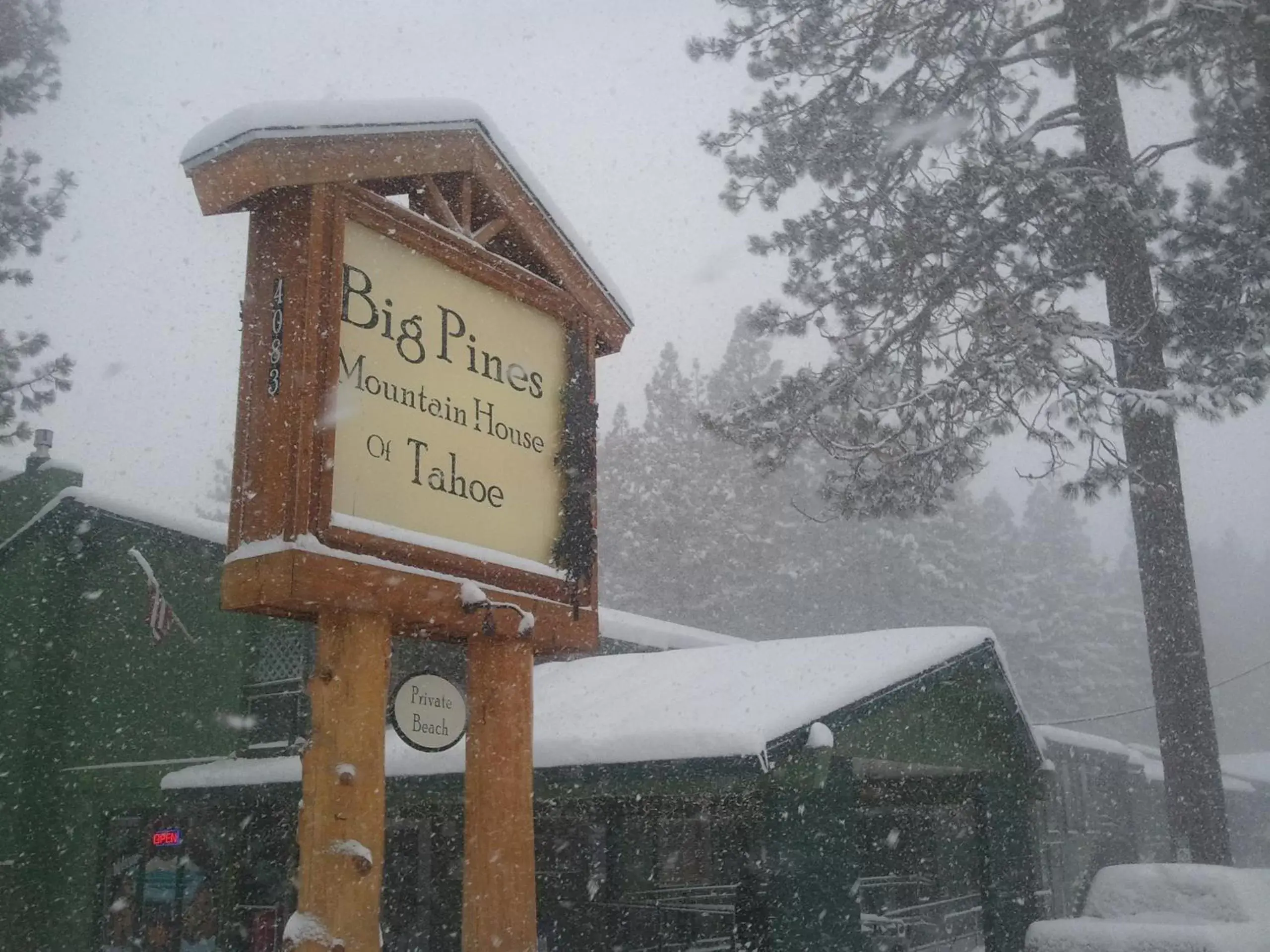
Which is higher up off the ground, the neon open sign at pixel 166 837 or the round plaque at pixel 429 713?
the round plaque at pixel 429 713

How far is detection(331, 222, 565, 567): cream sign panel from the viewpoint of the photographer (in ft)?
13.1

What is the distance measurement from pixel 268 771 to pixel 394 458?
9.63 m

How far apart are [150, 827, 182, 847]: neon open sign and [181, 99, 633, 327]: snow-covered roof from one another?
40.3 ft

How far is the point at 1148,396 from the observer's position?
1334 cm

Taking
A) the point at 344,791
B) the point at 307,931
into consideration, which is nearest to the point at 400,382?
the point at 344,791

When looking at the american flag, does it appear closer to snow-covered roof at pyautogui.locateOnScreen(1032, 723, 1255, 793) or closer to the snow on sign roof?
the snow on sign roof

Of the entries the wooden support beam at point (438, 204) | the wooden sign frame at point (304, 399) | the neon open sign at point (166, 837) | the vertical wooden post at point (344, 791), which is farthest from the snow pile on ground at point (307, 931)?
the neon open sign at point (166, 837)

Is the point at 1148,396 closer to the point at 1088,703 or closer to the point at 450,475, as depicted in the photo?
the point at 450,475

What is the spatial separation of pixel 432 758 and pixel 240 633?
5292 mm

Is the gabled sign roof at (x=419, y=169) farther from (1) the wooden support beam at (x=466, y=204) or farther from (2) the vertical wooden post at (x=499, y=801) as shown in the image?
(2) the vertical wooden post at (x=499, y=801)

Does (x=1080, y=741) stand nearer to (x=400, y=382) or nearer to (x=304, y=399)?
(x=400, y=382)

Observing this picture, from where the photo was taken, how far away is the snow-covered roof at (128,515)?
14.0 m

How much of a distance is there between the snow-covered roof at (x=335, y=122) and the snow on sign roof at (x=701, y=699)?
16.2 ft

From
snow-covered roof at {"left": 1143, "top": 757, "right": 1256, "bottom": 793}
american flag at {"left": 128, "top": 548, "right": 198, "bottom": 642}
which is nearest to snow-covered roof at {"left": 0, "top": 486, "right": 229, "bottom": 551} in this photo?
american flag at {"left": 128, "top": 548, "right": 198, "bottom": 642}
